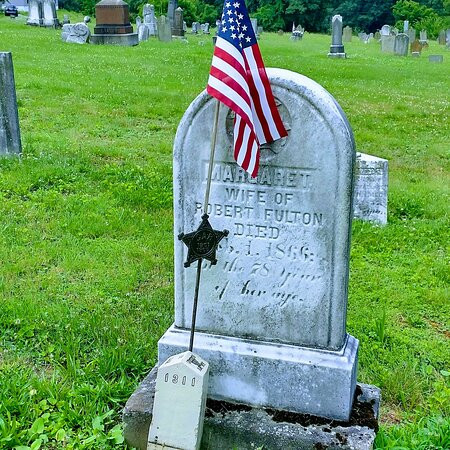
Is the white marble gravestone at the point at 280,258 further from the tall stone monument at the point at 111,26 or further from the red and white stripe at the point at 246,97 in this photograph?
the tall stone monument at the point at 111,26

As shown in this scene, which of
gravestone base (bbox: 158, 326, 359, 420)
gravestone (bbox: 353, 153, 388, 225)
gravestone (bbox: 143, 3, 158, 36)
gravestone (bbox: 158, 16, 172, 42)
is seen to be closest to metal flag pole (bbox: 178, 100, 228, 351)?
gravestone base (bbox: 158, 326, 359, 420)

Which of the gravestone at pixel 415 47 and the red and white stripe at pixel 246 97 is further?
the gravestone at pixel 415 47

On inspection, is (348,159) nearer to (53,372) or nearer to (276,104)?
(276,104)

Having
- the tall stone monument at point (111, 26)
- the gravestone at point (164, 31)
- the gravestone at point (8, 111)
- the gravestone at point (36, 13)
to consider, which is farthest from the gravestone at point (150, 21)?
the gravestone at point (8, 111)

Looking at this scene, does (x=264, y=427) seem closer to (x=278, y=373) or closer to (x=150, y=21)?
(x=278, y=373)

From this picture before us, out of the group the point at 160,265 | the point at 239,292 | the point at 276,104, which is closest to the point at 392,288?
the point at 160,265

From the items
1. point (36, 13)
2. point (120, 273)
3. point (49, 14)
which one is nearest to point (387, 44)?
point (49, 14)

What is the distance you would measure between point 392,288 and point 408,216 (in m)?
1.87

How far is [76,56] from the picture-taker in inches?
687

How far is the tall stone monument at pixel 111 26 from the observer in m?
21.2

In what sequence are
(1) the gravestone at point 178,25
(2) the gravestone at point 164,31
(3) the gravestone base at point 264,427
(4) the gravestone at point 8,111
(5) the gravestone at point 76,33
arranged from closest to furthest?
1. (3) the gravestone base at point 264,427
2. (4) the gravestone at point 8,111
3. (5) the gravestone at point 76,33
4. (2) the gravestone at point 164,31
5. (1) the gravestone at point 178,25

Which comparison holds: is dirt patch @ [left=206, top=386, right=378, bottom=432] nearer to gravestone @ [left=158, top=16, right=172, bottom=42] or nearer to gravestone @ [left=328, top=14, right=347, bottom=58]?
gravestone @ [left=328, top=14, right=347, bottom=58]

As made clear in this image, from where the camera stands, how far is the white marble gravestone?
2828mm

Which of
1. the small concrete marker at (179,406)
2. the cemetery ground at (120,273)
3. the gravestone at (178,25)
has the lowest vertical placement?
the cemetery ground at (120,273)
